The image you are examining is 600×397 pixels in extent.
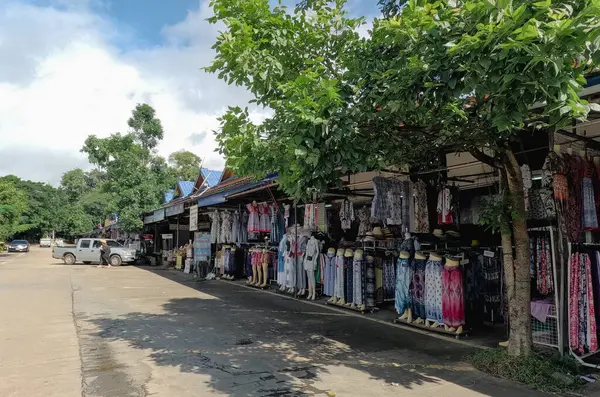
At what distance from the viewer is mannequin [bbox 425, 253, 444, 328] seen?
22.5ft

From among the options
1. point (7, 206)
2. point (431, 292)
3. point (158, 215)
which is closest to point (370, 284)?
point (431, 292)

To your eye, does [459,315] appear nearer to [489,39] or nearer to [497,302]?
[497,302]

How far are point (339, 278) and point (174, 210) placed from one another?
11549mm

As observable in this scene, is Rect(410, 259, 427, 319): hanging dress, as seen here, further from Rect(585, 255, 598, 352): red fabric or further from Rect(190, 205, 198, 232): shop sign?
Rect(190, 205, 198, 232): shop sign

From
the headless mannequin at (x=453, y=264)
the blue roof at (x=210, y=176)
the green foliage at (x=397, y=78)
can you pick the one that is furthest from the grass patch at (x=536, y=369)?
the blue roof at (x=210, y=176)

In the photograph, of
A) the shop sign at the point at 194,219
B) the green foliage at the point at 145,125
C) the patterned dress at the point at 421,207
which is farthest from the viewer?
the green foliage at the point at 145,125

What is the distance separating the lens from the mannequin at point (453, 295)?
663 centimetres

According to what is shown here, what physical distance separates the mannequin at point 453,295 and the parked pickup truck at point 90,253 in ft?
74.2

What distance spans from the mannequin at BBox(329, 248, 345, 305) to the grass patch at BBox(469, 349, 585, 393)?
4.15 metres

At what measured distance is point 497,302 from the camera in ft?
23.5

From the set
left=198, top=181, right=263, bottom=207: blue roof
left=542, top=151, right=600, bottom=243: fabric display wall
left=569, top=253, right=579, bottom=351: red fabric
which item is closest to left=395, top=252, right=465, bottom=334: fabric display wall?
left=569, top=253, right=579, bottom=351: red fabric

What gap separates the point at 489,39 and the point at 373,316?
6.55 metres

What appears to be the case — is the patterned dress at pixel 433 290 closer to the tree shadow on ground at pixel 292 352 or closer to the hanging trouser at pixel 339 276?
the tree shadow on ground at pixel 292 352

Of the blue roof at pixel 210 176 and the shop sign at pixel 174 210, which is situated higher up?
the blue roof at pixel 210 176
